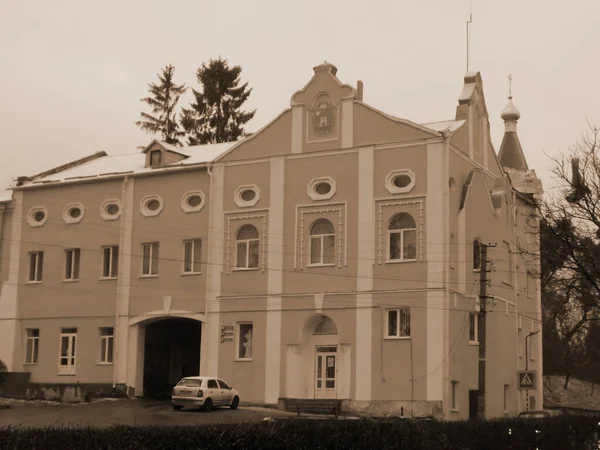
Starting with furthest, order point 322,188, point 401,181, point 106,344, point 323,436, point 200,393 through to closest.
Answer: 1. point 106,344
2. point 322,188
3. point 401,181
4. point 200,393
5. point 323,436

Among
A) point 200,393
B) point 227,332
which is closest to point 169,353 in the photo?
point 227,332

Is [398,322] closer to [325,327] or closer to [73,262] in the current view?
[325,327]

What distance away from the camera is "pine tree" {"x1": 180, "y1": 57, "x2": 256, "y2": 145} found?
6944 cm

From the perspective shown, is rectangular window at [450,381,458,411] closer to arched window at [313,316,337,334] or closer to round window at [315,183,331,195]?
arched window at [313,316,337,334]

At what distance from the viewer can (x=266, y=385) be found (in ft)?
141

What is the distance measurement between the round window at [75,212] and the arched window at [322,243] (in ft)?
40.7

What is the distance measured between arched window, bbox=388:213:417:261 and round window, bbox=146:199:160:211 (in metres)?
11.5

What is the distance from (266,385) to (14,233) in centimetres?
1593

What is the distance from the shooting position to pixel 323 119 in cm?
4375

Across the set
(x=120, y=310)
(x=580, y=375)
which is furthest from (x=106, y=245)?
(x=580, y=375)

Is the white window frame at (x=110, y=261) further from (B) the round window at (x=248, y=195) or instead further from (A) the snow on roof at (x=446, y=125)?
(A) the snow on roof at (x=446, y=125)

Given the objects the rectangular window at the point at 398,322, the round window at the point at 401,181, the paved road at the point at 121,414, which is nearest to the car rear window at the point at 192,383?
the paved road at the point at 121,414

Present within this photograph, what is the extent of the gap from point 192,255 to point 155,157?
5.73 metres

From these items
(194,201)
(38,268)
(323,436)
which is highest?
(194,201)
